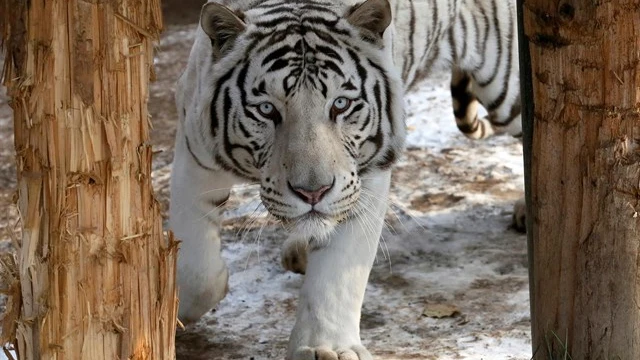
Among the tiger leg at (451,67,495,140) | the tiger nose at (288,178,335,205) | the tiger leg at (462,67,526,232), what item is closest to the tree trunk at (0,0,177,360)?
the tiger nose at (288,178,335,205)

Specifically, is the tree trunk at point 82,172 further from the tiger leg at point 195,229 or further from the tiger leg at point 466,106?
the tiger leg at point 466,106

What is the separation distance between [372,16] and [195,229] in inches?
36.8

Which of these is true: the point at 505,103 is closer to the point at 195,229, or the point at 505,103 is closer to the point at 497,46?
the point at 497,46

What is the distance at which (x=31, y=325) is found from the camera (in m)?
2.42

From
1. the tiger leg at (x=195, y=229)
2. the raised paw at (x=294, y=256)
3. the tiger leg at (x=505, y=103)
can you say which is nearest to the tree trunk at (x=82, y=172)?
the tiger leg at (x=195, y=229)

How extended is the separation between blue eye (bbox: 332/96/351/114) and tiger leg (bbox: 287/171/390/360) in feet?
1.07

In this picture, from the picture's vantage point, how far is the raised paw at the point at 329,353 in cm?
331

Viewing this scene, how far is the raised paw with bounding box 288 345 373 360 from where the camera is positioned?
130 inches

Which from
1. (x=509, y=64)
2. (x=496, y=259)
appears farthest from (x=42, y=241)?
(x=509, y=64)

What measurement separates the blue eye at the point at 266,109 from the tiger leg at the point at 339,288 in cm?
43

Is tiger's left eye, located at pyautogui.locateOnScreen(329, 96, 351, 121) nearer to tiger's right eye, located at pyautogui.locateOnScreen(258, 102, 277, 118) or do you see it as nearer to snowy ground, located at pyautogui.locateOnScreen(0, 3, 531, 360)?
tiger's right eye, located at pyautogui.locateOnScreen(258, 102, 277, 118)

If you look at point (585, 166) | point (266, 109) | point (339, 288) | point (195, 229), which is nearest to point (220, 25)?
point (266, 109)

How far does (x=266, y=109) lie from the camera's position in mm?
3279

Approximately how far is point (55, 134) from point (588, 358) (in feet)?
4.55
